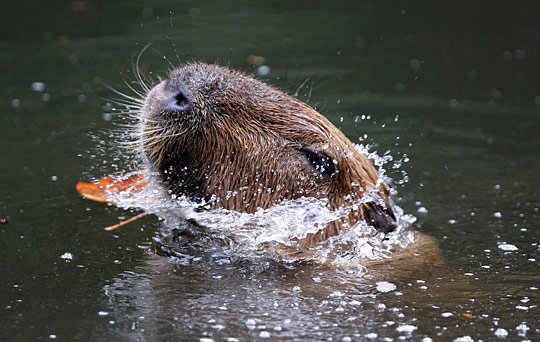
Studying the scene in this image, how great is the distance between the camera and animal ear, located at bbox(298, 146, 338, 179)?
402cm

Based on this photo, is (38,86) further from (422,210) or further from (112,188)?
(422,210)

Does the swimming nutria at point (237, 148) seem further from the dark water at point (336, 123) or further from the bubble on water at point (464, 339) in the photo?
the bubble on water at point (464, 339)

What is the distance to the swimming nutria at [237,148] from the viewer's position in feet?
13.0

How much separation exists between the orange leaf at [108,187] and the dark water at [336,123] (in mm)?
74

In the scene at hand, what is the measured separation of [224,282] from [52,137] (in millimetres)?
2647

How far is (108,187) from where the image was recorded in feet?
16.5

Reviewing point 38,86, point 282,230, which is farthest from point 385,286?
point 38,86

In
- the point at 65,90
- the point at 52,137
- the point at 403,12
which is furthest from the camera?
the point at 403,12

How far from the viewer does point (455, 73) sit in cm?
772

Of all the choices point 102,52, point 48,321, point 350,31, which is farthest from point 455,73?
point 48,321

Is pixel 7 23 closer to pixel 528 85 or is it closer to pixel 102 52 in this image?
pixel 102 52

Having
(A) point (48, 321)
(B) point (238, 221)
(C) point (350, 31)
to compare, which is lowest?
(A) point (48, 321)

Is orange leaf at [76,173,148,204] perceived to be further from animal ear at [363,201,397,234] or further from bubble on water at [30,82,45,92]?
bubble on water at [30,82,45,92]

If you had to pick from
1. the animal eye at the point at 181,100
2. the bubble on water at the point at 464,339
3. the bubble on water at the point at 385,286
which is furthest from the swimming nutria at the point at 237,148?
the bubble on water at the point at 464,339
